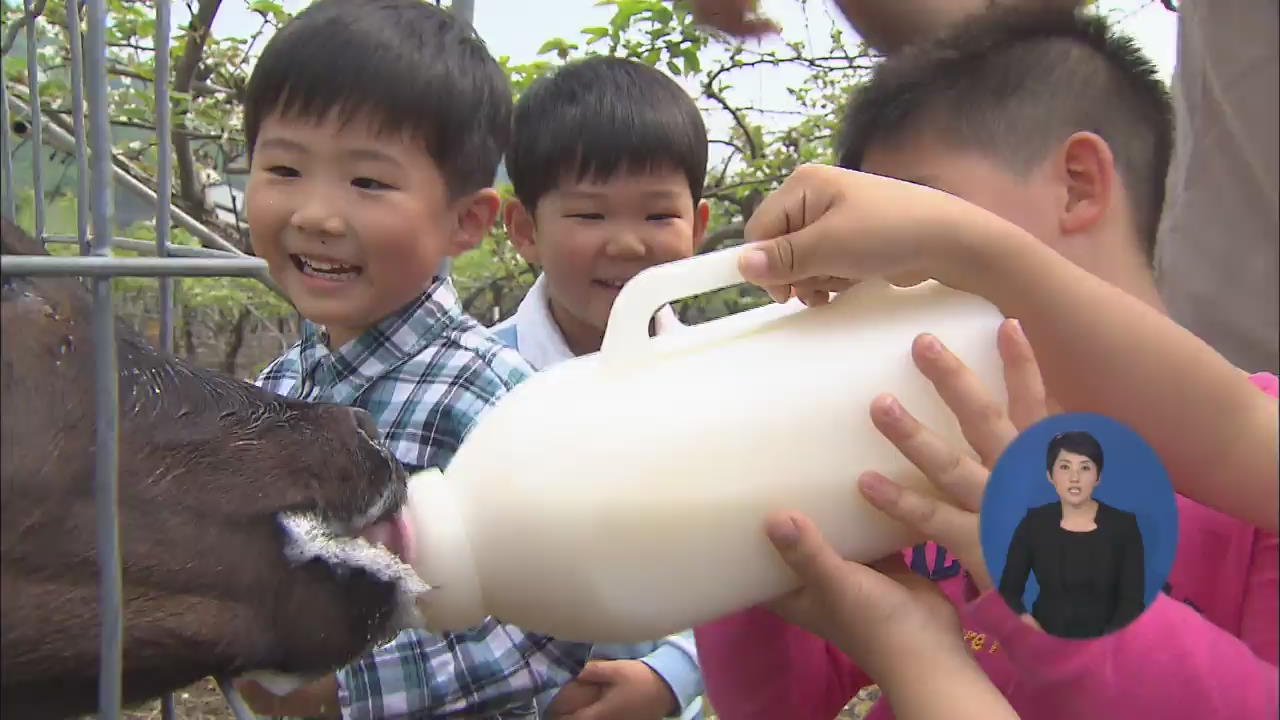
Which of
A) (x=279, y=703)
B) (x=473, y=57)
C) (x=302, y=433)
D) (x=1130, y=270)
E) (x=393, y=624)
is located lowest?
(x=279, y=703)

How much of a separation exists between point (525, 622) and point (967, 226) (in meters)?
0.33

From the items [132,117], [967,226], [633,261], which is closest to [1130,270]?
[967,226]

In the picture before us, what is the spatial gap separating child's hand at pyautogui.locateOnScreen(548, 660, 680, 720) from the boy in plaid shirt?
5 cm

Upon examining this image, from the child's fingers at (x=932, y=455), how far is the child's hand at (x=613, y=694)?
1.98 ft

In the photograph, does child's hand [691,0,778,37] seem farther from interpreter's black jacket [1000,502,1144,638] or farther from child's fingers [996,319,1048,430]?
interpreter's black jacket [1000,502,1144,638]

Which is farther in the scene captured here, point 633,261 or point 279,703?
point 633,261

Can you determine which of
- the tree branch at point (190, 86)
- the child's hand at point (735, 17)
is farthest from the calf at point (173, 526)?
the tree branch at point (190, 86)

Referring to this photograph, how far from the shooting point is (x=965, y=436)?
23.4 inches

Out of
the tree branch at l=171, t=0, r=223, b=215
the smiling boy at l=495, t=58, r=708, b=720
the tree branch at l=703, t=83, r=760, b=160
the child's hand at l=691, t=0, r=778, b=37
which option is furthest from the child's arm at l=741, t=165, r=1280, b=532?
the tree branch at l=703, t=83, r=760, b=160

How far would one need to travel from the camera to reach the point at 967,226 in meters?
0.58

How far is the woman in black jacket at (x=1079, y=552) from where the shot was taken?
48 cm

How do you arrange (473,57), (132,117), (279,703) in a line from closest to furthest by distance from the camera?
(279,703) < (473,57) < (132,117)

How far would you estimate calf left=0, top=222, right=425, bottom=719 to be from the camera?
0.59 metres

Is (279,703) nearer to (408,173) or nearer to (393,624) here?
(393,624)
